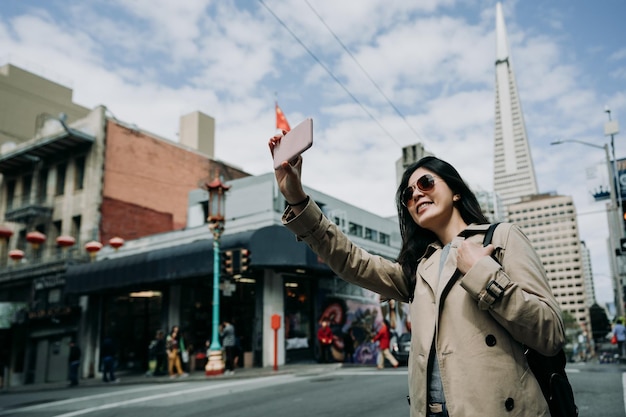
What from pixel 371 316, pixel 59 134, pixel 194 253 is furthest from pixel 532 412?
pixel 59 134

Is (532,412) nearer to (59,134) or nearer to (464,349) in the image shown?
(464,349)

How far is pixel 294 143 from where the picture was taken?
2000 mm

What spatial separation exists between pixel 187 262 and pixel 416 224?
19.7 meters

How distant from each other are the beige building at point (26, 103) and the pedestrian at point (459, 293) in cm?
3675

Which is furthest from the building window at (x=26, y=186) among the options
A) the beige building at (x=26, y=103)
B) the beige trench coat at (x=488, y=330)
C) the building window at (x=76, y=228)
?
the beige trench coat at (x=488, y=330)

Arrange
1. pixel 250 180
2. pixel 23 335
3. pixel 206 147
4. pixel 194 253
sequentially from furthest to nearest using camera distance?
pixel 206 147 < pixel 23 335 < pixel 250 180 < pixel 194 253

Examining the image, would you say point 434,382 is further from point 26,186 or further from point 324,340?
point 26,186

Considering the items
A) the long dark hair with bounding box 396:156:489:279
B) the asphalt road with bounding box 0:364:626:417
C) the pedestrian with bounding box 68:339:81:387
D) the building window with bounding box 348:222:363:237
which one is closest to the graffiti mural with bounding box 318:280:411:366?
the building window with bounding box 348:222:363:237

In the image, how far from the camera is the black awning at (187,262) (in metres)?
20.1

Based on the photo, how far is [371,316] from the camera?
27.4 metres

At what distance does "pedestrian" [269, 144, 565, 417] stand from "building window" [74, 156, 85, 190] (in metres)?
29.6

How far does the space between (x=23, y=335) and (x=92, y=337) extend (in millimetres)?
6528

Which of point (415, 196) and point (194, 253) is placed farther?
point (194, 253)

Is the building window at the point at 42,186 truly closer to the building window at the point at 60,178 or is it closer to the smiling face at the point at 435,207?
the building window at the point at 60,178
